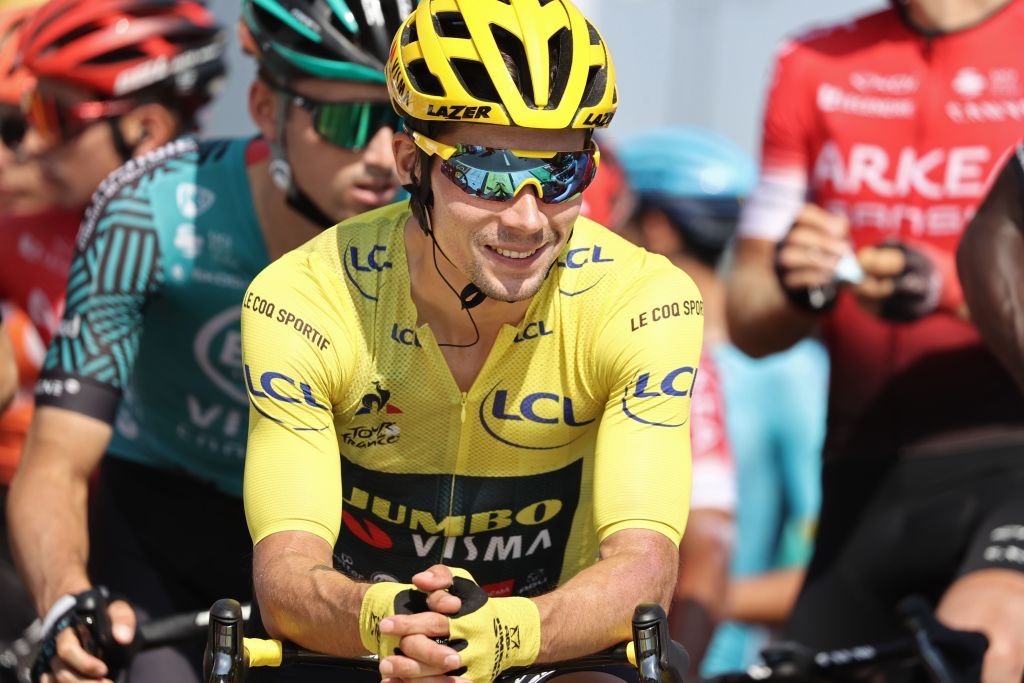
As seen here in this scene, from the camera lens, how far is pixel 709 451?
704 centimetres

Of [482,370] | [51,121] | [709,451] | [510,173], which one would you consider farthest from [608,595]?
[51,121]

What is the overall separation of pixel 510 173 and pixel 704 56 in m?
8.95

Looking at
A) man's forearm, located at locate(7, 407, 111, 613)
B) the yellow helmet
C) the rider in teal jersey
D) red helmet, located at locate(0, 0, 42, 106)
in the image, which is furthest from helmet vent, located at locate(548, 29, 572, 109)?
red helmet, located at locate(0, 0, 42, 106)

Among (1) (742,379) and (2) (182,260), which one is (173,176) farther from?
(1) (742,379)

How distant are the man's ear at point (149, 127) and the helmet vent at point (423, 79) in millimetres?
3414

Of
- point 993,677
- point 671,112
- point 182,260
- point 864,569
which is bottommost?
point 671,112

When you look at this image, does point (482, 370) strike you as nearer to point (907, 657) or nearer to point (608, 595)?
point (608, 595)

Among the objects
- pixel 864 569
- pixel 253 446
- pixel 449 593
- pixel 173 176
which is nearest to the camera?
pixel 449 593

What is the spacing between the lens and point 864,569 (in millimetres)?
6012

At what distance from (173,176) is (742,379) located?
4.30 m

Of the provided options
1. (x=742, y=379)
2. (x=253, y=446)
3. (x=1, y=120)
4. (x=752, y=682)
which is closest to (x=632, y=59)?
(x=742, y=379)

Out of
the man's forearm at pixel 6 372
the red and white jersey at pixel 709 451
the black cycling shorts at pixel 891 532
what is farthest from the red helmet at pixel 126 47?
the black cycling shorts at pixel 891 532

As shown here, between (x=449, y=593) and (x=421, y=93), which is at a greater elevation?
(x=421, y=93)

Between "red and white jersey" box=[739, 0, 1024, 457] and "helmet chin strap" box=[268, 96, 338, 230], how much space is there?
194cm
